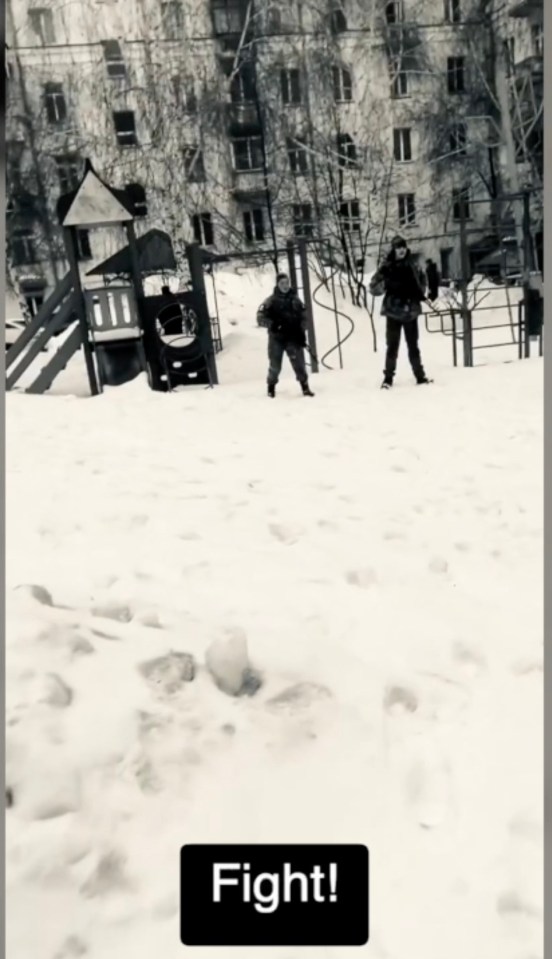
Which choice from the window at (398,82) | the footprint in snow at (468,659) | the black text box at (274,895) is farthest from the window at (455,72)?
the black text box at (274,895)

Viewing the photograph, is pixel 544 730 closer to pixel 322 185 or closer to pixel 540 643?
pixel 540 643

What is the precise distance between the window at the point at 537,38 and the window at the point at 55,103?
37.0 inches

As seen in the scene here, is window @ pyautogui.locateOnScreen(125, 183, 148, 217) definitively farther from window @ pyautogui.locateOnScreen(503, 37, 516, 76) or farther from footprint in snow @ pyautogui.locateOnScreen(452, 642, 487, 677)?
footprint in snow @ pyautogui.locateOnScreen(452, 642, 487, 677)

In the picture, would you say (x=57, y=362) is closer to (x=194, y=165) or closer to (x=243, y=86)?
(x=194, y=165)

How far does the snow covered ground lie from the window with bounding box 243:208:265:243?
4.07 ft

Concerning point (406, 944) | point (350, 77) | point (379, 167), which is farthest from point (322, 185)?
point (406, 944)

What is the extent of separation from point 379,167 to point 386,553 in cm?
193

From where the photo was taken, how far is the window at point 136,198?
9.91 ft

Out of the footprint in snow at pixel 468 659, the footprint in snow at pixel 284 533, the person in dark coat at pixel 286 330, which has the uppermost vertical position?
the person in dark coat at pixel 286 330

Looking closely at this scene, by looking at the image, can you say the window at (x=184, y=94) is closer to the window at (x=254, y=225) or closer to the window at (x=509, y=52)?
the window at (x=254, y=225)

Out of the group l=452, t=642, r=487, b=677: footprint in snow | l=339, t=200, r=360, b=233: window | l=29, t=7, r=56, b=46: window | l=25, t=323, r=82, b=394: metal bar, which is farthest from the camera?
l=25, t=323, r=82, b=394: metal bar

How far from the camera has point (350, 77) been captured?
6.63ft

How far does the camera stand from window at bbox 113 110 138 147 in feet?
7.29

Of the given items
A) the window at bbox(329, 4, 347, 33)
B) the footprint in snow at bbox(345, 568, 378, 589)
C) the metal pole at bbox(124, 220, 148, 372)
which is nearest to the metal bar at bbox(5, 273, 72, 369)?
the metal pole at bbox(124, 220, 148, 372)
